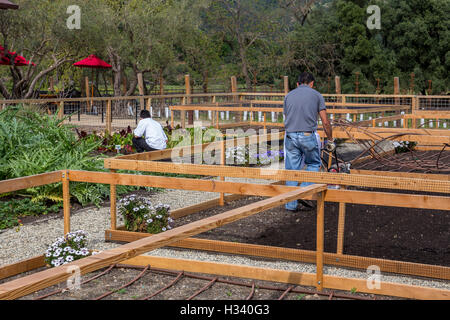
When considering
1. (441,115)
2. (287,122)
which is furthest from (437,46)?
(287,122)

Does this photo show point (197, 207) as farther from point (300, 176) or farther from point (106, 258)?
point (106, 258)

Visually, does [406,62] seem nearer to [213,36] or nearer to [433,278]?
[213,36]

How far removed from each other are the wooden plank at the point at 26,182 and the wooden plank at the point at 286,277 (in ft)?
3.52

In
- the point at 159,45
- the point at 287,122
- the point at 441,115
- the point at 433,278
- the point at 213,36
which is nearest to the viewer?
the point at 433,278

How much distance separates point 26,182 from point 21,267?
752mm

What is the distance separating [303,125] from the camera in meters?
7.52

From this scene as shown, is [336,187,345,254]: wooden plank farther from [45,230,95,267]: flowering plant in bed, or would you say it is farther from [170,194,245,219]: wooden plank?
[170,194,245,219]: wooden plank

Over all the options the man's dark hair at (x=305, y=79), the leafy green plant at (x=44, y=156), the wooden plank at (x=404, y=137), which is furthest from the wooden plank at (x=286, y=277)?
the wooden plank at (x=404, y=137)

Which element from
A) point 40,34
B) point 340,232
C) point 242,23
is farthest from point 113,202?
point 242,23

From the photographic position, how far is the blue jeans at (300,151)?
758 cm

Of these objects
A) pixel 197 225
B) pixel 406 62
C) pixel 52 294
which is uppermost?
pixel 406 62
